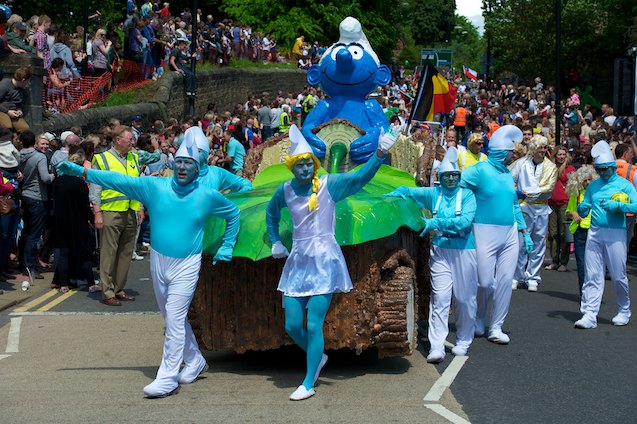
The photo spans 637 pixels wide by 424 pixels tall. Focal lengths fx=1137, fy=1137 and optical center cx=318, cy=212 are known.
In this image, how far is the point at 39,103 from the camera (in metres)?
16.6

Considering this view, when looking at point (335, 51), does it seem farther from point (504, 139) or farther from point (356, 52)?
point (504, 139)

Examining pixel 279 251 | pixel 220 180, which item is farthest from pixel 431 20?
pixel 279 251

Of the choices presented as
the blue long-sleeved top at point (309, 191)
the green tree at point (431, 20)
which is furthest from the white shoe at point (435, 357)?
the green tree at point (431, 20)

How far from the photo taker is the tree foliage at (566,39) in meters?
43.4

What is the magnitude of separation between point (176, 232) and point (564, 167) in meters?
8.47

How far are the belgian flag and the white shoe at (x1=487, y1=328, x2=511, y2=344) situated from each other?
3795 mm

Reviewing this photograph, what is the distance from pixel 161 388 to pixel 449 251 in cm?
297

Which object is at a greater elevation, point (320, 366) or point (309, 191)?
point (309, 191)

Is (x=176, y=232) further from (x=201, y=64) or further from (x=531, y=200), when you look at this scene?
(x=201, y=64)

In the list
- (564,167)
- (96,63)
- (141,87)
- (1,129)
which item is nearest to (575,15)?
(141,87)

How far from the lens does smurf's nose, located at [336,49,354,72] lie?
37.9 ft

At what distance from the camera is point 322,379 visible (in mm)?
8703

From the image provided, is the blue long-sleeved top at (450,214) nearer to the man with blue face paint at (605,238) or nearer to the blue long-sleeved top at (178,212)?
the blue long-sleeved top at (178,212)

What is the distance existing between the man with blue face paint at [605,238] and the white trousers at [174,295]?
14.7 feet
